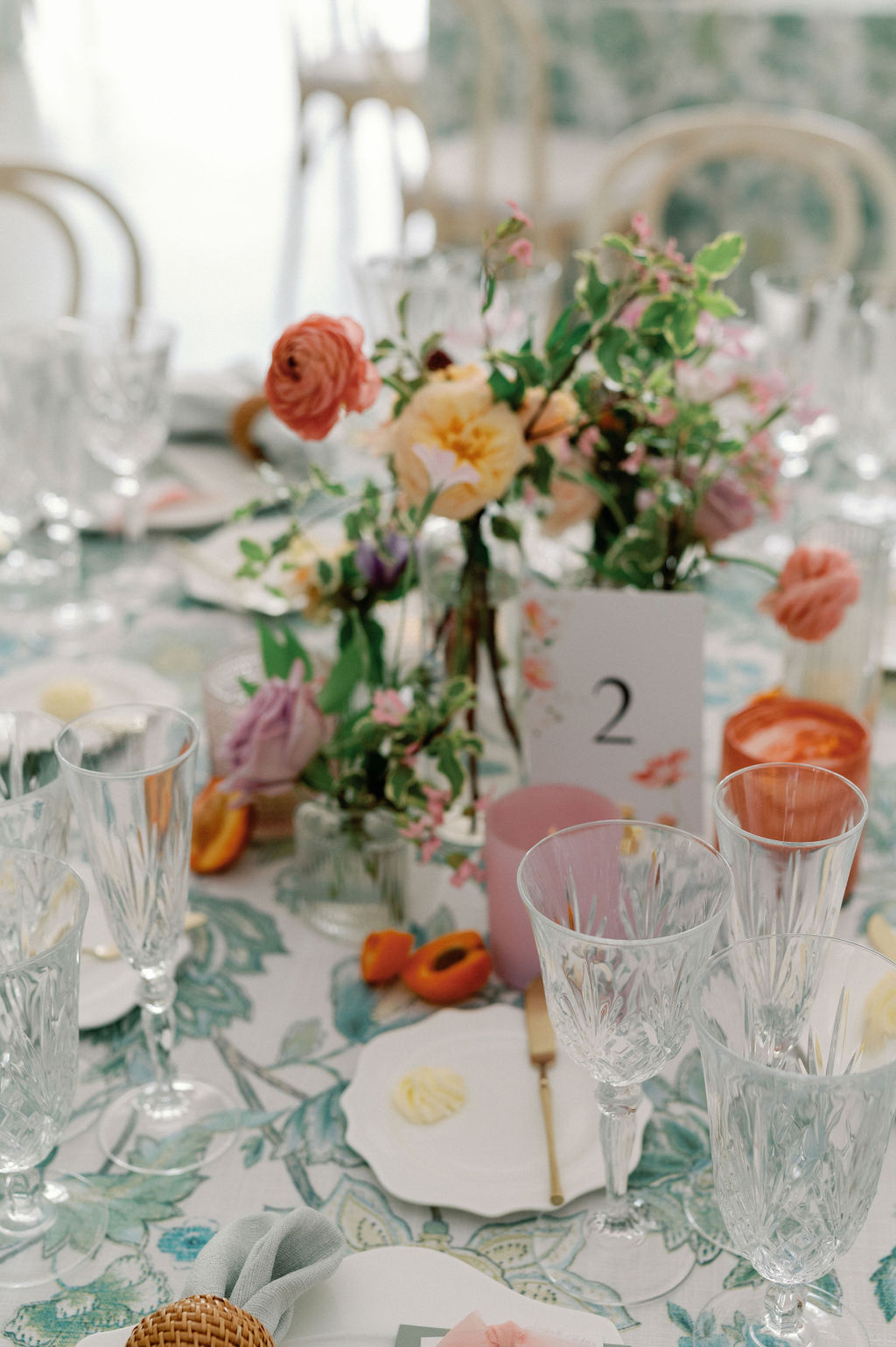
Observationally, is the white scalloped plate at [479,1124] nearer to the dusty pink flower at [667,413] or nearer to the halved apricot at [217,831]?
the halved apricot at [217,831]

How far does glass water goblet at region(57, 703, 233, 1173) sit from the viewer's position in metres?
0.74

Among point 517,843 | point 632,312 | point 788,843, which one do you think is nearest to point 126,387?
point 632,312

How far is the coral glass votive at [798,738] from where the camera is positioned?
3.09 feet

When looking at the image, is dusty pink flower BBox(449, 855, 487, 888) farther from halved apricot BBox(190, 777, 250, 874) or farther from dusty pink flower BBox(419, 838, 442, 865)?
halved apricot BBox(190, 777, 250, 874)

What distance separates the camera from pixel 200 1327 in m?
0.60

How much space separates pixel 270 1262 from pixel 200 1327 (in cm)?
7

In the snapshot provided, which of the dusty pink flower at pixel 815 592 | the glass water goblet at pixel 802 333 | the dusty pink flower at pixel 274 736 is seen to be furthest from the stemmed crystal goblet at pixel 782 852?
the glass water goblet at pixel 802 333

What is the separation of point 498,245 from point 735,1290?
2.06 feet

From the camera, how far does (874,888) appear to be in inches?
39.1

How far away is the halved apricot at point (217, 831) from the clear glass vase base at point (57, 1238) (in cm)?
30

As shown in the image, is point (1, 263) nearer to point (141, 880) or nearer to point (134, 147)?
point (134, 147)

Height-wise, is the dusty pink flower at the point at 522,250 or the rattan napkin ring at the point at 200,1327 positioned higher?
the dusty pink flower at the point at 522,250

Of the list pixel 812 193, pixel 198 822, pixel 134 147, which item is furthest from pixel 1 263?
pixel 198 822

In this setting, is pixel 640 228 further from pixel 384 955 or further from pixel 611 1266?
pixel 611 1266
